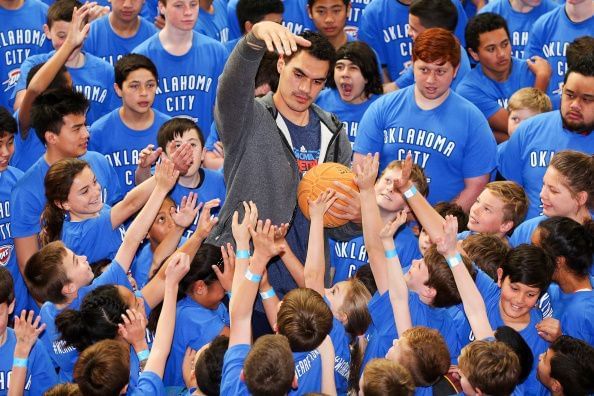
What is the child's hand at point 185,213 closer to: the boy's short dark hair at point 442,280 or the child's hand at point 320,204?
the child's hand at point 320,204

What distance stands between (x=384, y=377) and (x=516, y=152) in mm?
3814

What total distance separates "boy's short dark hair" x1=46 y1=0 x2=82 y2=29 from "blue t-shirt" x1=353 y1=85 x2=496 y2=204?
3.32m

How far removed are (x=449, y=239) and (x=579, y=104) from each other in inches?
99.9

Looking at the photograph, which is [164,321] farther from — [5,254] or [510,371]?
[5,254]

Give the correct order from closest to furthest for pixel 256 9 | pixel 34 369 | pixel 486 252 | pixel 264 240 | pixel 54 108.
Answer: pixel 264 240, pixel 34 369, pixel 486 252, pixel 54 108, pixel 256 9

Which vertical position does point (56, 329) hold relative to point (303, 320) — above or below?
below

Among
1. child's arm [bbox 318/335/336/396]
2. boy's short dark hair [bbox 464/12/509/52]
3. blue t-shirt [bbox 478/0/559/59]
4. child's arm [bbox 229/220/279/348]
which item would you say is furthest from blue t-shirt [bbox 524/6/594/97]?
child's arm [bbox 229/220/279/348]

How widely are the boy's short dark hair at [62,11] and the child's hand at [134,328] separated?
4.64 m

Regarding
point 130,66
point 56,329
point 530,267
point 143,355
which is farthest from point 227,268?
point 130,66

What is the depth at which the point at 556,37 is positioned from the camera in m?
11.5

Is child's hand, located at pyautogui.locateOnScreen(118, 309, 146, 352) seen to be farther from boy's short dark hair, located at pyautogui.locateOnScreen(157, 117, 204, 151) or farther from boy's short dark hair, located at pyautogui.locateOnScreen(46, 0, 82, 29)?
boy's short dark hair, located at pyautogui.locateOnScreen(46, 0, 82, 29)

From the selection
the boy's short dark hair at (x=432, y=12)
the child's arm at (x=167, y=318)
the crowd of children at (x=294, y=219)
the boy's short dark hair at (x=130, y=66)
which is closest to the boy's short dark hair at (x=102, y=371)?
the crowd of children at (x=294, y=219)

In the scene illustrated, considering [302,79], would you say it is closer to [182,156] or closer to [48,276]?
Result: [182,156]

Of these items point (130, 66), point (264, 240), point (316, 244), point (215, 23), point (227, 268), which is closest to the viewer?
point (264, 240)
